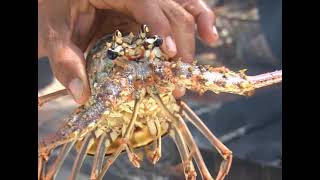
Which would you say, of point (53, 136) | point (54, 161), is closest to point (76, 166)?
point (54, 161)

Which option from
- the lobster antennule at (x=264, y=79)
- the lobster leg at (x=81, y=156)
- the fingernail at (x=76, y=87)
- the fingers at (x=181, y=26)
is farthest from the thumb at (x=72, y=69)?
the lobster antennule at (x=264, y=79)

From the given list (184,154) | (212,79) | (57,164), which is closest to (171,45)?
(212,79)

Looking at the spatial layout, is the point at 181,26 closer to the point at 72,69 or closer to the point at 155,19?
the point at 155,19

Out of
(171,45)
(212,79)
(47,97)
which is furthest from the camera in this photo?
(47,97)

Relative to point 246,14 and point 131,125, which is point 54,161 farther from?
point 246,14

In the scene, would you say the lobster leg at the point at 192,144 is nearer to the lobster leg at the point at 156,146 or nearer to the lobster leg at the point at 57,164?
the lobster leg at the point at 156,146
